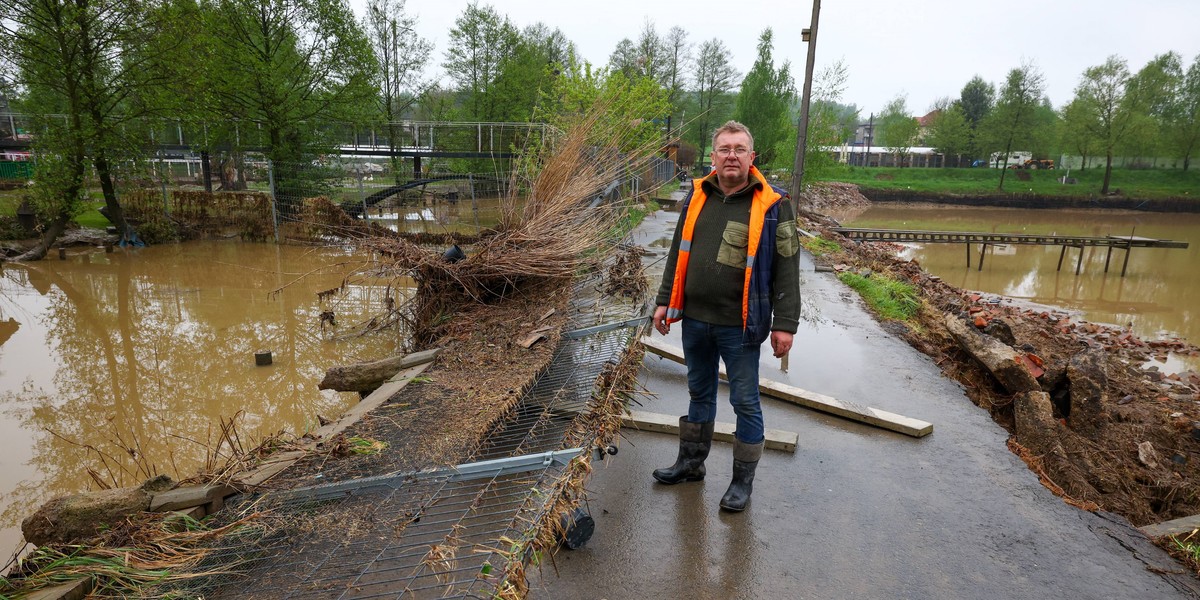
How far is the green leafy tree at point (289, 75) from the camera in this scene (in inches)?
622

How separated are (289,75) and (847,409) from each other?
18.0 m

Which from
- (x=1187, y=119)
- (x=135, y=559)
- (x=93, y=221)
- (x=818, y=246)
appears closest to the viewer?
(x=135, y=559)

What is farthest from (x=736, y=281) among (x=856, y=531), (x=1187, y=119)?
(x=1187, y=119)

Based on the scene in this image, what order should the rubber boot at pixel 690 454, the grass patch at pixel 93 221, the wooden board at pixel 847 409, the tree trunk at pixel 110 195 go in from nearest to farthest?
the rubber boot at pixel 690 454 < the wooden board at pixel 847 409 < the tree trunk at pixel 110 195 < the grass patch at pixel 93 221

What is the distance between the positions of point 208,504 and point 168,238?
1468cm

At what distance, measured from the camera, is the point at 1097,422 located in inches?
197

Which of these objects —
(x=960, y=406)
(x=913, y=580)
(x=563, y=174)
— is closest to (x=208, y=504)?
(x=913, y=580)

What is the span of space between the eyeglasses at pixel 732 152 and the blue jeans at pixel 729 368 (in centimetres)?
88

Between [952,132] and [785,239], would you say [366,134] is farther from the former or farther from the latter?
[952,132]

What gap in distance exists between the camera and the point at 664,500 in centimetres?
341

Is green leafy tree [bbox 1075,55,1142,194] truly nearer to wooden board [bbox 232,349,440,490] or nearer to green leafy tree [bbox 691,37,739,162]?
green leafy tree [bbox 691,37,739,162]

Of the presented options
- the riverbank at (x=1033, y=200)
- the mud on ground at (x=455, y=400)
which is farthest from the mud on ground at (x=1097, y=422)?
the riverbank at (x=1033, y=200)

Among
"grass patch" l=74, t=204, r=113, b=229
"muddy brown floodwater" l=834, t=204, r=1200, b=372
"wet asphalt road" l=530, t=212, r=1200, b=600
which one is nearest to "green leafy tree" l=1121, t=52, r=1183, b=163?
"muddy brown floodwater" l=834, t=204, r=1200, b=372

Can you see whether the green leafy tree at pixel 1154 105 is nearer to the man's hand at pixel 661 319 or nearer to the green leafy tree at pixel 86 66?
the man's hand at pixel 661 319
